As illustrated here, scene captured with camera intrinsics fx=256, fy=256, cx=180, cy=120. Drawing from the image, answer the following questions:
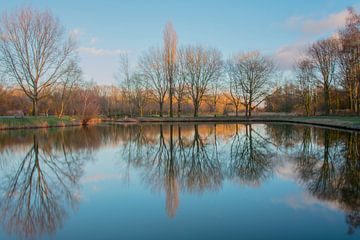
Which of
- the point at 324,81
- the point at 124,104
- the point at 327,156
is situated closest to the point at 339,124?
the point at 327,156

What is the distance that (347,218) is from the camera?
12.4 ft

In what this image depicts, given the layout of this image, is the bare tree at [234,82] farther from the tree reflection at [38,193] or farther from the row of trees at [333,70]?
the tree reflection at [38,193]

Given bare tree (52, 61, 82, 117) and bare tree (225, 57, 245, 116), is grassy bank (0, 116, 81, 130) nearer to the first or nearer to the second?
bare tree (52, 61, 82, 117)

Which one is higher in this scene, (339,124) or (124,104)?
(124,104)

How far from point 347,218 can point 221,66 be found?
41.7m

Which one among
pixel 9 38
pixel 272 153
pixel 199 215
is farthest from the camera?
pixel 9 38

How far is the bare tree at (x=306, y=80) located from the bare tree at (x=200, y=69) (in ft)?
43.3

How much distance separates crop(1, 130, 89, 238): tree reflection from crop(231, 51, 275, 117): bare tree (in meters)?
36.4

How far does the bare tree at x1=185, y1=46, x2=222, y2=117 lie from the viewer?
42.7m

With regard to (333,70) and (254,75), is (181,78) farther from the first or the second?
(333,70)

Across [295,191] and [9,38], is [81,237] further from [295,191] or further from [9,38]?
[9,38]

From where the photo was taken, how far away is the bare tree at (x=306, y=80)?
39.4 metres

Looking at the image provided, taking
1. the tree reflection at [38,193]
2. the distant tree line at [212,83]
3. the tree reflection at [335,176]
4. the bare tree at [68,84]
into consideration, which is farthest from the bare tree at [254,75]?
the tree reflection at [38,193]

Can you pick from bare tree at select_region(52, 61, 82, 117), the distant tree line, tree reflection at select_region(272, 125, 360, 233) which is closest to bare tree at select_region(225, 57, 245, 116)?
the distant tree line
